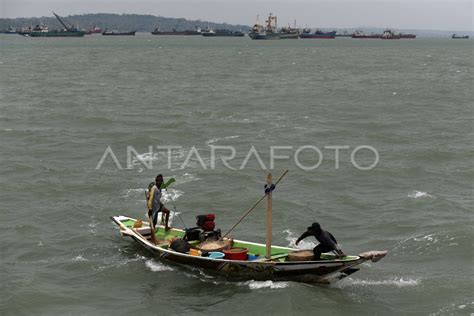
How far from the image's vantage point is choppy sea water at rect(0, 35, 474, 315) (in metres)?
16.7

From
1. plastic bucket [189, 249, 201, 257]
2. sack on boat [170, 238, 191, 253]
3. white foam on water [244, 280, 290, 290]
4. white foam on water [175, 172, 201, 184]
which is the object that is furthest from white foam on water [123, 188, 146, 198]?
white foam on water [244, 280, 290, 290]

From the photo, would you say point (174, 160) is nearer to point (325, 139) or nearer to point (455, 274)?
point (325, 139)

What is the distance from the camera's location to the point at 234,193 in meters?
25.8

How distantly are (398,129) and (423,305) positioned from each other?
2315 centimetres

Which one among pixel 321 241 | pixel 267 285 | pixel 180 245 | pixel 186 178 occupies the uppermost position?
pixel 321 241

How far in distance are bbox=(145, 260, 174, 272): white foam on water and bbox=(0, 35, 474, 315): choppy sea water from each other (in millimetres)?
66

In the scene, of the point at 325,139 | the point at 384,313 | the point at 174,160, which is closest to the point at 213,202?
the point at 174,160

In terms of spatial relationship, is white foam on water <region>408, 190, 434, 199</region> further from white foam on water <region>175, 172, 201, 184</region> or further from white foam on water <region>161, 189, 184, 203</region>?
white foam on water <region>161, 189, 184, 203</region>

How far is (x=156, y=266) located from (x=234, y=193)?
7831 mm

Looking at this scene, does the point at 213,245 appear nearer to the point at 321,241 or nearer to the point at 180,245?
the point at 180,245

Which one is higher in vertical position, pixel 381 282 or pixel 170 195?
pixel 170 195

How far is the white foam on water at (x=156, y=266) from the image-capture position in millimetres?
18203

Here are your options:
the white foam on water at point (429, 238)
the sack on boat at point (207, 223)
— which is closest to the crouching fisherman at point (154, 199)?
the sack on boat at point (207, 223)

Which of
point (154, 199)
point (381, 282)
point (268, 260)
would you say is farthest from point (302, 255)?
point (154, 199)
